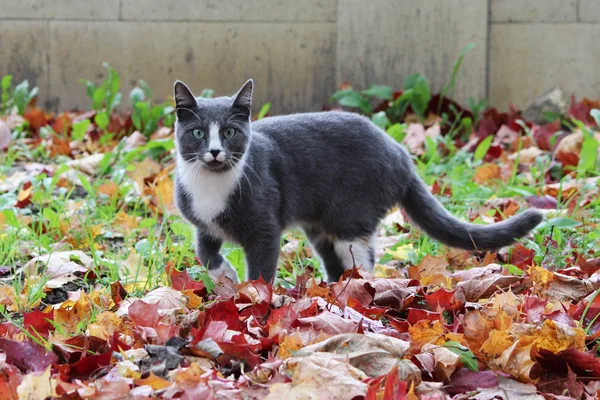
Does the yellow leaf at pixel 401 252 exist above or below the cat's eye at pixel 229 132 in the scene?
below

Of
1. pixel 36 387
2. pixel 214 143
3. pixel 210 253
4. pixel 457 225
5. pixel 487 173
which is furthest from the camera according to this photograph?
pixel 487 173

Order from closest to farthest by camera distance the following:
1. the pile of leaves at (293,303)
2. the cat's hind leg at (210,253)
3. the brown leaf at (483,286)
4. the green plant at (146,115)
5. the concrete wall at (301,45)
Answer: the pile of leaves at (293,303) → the brown leaf at (483,286) → the cat's hind leg at (210,253) → the green plant at (146,115) → the concrete wall at (301,45)

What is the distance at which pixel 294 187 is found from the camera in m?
3.30

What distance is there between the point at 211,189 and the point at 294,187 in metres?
0.37

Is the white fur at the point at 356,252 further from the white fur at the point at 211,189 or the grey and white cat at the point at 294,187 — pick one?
the white fur at the point at 211,189

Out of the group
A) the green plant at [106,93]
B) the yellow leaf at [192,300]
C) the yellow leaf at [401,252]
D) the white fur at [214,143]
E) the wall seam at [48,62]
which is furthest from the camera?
the wall seam at [48,62]

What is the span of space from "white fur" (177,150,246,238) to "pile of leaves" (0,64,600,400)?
252 mm

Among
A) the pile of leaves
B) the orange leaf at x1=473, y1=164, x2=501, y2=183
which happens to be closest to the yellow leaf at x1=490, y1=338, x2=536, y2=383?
the pile of leaves

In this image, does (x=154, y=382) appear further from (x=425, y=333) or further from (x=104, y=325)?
(x=425, y=333)

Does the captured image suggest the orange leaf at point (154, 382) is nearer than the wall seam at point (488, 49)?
Yes

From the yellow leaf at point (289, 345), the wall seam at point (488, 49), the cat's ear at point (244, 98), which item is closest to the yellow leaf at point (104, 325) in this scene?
the yellow leaf at point (289, 345)

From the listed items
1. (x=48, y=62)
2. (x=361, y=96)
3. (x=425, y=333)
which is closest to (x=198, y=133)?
(x=425, y=333)

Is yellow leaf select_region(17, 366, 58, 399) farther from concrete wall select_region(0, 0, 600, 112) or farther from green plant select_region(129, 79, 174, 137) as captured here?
concrete wall select_region(0, 0, 600, 112)

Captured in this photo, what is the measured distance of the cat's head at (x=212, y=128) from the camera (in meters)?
3.04
